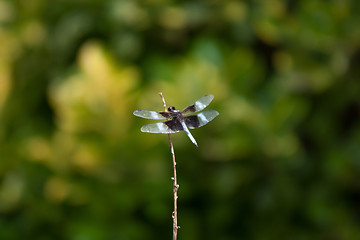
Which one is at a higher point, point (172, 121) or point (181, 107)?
point (181, 107)

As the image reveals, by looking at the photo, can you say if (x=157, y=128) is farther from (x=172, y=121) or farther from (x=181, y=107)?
(x=181, y=107)

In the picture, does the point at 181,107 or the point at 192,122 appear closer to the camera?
the point at 192,122

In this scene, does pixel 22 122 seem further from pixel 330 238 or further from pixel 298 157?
pixel 330 238

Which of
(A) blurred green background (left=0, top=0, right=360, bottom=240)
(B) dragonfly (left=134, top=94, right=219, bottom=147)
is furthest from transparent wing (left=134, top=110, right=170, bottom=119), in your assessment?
(A) blurred green background (left=0, top=0, right=360, bottom=240)

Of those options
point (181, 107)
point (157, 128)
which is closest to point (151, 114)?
point (157, 128)

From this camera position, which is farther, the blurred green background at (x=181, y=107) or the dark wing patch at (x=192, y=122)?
the blurred green background at (x=181, y=107)

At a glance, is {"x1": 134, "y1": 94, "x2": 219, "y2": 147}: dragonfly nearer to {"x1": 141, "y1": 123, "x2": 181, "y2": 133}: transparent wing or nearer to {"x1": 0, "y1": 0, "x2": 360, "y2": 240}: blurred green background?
{"x1": 141, "y1": 123, "x2": 181, "y2": 133}: transparent wing

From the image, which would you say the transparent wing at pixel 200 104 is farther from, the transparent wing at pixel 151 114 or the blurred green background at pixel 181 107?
the blurred green background at pixel 181 107

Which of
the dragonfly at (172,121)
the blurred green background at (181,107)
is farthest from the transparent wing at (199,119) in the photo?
the blurred green background at (181,107)
